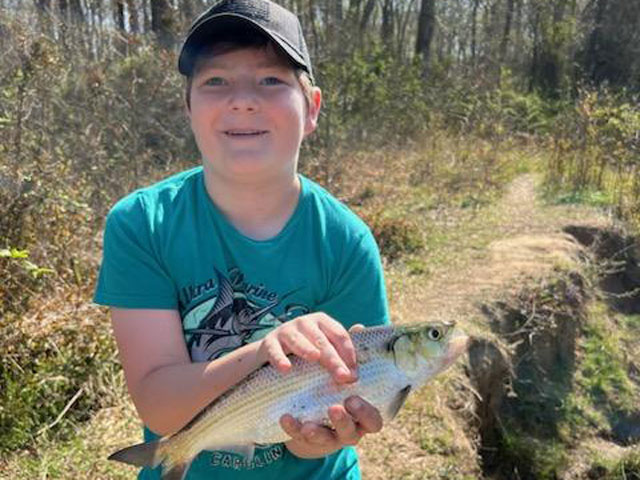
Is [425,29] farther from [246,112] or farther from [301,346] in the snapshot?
[301,346]

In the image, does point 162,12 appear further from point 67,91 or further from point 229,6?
point 229,6

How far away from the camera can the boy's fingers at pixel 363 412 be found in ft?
4.85

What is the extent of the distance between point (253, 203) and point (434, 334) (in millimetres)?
565

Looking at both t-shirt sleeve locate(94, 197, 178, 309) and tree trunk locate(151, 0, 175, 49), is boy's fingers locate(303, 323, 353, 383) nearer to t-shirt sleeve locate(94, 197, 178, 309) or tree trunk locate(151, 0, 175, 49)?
t-shirt sleeve locate(94, 197, 178, 309)

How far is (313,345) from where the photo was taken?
4.35ft

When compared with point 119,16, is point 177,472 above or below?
below

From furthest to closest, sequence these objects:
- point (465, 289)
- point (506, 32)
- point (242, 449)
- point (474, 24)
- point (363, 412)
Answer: point (474, 24), point (506, 32), point (465, 289), point (242, 449), point (363, 412)

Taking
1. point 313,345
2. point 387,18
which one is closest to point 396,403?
point 313,345

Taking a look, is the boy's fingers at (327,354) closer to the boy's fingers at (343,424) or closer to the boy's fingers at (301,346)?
the boy's fingers at (301,346)

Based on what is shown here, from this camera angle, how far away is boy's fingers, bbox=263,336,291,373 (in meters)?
1.33

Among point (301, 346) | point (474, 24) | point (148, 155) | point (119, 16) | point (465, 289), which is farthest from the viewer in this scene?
point (474, 24)

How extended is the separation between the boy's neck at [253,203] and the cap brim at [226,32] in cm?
30

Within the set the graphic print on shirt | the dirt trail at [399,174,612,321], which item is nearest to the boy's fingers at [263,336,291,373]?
the graphic print on shirt

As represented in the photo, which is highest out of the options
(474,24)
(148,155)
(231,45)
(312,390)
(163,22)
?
(474,24)
